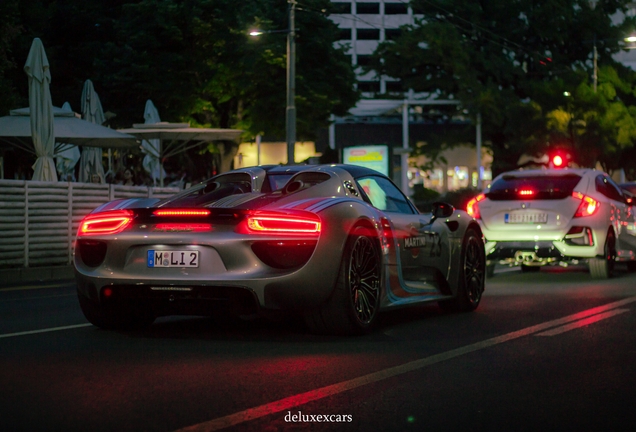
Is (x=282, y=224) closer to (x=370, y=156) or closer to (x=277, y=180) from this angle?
(x=277, y=180)

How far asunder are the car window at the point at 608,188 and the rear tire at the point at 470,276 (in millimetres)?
5103

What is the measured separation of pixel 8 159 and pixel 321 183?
1514 inches

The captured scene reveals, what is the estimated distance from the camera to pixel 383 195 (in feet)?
30.3

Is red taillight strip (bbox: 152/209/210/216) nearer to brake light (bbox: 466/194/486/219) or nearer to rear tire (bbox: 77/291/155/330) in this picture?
rear tire (bbox: 77/291/155/330)

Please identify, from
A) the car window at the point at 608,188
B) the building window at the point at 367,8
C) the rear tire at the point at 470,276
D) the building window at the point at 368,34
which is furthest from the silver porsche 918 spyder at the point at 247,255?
the building window at the point at 368,34

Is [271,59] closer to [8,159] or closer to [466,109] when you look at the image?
[8,159]

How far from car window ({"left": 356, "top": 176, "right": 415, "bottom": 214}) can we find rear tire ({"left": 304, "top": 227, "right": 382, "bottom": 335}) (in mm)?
763

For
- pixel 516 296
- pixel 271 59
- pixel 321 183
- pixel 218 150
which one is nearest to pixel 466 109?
pixel 218 150

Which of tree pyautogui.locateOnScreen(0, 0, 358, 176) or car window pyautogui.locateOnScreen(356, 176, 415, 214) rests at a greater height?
tree pyautogui.locateOnScreen(0, 0, 358, 176)

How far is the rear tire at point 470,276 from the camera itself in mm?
10141

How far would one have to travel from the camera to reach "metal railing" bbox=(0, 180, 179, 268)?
17375 millimetres

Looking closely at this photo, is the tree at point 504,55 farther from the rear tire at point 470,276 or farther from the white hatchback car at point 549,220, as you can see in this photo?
the rear tire at point 470,276

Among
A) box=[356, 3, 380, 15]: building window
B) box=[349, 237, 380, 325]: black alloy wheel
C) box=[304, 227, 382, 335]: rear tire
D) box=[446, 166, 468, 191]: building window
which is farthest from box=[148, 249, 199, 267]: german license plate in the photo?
box=[356, 3, 380, 15]: building window

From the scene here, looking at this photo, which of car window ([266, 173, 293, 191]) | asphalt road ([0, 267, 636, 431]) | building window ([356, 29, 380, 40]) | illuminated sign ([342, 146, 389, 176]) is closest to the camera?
asphalt road ([0, 267, 636, 431])
